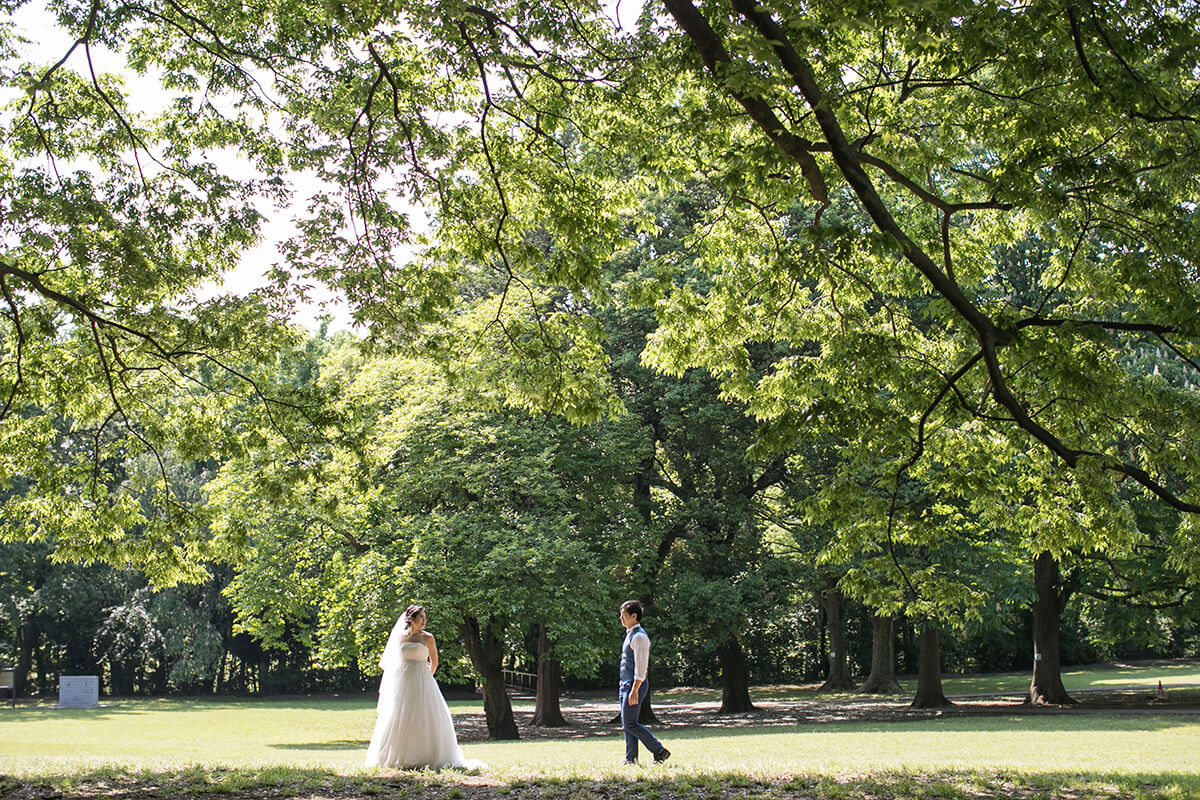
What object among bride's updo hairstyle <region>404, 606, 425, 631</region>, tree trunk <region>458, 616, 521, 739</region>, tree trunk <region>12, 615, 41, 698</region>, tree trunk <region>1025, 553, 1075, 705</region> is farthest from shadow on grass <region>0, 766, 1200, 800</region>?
tree trunk <region>12, 615, 41, 698</region>

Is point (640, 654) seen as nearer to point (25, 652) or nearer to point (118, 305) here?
point (118, 305)

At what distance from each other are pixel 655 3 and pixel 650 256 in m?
15.2

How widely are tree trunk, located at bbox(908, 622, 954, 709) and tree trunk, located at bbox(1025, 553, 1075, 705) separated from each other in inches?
85.3

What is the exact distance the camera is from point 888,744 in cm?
1512

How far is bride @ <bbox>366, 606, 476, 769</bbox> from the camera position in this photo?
1050 cm

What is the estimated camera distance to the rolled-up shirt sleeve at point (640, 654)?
979cm

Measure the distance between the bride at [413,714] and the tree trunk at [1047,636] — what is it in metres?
17.2

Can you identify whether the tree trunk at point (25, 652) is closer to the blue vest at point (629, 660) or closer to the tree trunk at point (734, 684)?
the tree trunk at point (734, 684)

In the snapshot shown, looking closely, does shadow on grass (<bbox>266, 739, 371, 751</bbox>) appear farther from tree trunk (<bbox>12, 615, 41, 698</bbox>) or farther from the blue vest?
tree trunk (<bbox>12, 615, 41, 698</bbox>)

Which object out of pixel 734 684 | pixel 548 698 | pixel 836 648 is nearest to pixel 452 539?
pixel 548 698

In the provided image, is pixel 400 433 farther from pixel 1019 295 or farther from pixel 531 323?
pixel 1019 295

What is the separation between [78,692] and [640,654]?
94.8 feet

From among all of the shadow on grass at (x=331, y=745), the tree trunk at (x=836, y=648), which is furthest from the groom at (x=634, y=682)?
the tree trunk at (x=836, y=648)

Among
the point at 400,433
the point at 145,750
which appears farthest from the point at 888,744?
the point at 145,750
